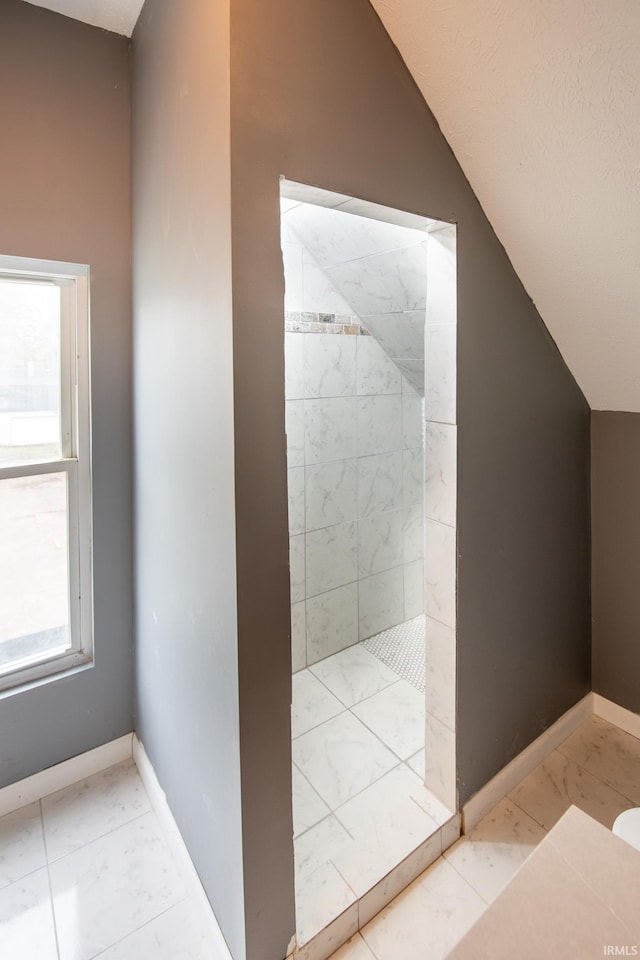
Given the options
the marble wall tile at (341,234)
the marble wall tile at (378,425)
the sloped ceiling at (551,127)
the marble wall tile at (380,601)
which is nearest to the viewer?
the sloped ceiling at (551,127)

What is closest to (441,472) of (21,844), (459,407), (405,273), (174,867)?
(459,407)

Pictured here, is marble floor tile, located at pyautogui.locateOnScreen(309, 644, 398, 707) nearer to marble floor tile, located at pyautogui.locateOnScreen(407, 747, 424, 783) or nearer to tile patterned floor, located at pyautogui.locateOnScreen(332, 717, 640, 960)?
marble floor tile, located at pyautogui.locateOnScreen(407, 747, 424, 783)

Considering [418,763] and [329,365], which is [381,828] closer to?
[418,763]

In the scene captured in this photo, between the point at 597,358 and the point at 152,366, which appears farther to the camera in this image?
the point at 597,358

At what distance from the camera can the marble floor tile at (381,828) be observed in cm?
135

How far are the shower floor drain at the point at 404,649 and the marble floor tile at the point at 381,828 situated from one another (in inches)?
23.0

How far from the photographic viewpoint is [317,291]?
2.15 m

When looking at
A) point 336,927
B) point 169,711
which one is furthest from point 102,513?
point 336,927

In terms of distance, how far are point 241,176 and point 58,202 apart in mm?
941

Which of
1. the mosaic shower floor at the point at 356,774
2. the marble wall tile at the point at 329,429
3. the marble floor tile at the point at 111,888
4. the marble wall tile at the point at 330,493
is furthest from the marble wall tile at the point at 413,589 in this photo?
the marble floor tile at the point at 111,888

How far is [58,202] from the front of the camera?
5.08 ft

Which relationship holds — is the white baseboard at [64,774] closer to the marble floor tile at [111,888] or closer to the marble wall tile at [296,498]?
the marble floor tile at [111,888]

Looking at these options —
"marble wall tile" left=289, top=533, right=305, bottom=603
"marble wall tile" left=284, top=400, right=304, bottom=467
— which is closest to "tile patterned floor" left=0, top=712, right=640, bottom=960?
"marble wall tile" left=289, top=533, right=305, bottom=603

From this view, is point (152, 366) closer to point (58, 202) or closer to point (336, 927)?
point (58, 202)
